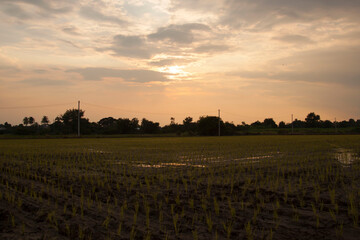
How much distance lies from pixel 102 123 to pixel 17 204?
316 feet

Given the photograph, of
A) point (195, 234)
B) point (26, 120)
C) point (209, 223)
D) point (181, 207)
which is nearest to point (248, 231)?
point (209, 223)

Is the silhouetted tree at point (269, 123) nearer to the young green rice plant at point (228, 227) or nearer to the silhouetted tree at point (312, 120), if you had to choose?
the silhouetted tree at point (312, 120)

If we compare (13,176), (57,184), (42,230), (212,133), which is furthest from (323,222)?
(212,133)

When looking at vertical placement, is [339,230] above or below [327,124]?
below

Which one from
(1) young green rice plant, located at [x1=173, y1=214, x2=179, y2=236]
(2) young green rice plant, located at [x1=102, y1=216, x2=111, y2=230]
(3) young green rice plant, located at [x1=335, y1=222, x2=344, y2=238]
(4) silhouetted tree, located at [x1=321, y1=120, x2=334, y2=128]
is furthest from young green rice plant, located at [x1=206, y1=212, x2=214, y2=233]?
(4) silhouetted tree, located at [x1=321, y1=120, x2=334, y2=128]

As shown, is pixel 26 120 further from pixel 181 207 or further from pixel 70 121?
pixel 181 207

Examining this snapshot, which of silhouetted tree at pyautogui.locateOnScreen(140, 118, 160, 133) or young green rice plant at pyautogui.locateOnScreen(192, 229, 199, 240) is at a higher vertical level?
silhouetted tree at pyautogui.locateOnScreen(140, 118, 160, 133)

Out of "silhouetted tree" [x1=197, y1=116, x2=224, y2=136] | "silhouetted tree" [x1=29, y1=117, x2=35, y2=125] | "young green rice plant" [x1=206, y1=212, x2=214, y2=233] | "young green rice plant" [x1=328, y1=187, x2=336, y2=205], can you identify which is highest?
"silhouetted tree" [x1=29, y1=117, x2=35, y2=125]

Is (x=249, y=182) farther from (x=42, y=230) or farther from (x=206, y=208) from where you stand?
(x=42, y=230)

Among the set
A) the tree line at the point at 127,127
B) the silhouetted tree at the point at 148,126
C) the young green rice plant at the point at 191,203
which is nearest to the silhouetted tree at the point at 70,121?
the tree line at the point at 127,127

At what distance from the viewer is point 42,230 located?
391cm

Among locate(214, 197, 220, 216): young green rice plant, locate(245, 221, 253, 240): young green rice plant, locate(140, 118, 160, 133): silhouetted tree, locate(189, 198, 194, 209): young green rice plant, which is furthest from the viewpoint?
locate(140, 118, 160, 133): silhouetted tree

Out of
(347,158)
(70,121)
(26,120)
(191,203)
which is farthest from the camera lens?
(26,120)

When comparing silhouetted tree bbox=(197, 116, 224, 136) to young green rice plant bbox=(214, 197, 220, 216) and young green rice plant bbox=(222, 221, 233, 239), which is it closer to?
young green rice plant bbox=(214, 197, 220, 216)
